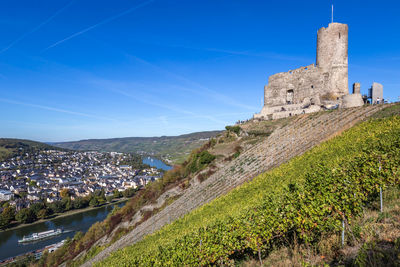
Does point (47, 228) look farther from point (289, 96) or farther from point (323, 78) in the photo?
point (323, 78)

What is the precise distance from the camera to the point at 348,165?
6.86 m

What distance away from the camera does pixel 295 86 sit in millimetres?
31203

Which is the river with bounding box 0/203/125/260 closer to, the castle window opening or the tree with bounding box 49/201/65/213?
the tree with bounding box 49/201/65/213

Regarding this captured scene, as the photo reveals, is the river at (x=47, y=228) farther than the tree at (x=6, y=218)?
No

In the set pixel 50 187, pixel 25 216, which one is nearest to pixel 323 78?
pixel 25 216

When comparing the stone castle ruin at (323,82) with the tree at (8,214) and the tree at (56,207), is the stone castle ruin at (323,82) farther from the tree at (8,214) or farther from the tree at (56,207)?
the tree at (56,207)

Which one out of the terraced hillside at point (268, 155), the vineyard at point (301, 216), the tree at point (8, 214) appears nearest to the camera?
the vineyard at point (301, 216)

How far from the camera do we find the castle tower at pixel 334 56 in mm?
25766

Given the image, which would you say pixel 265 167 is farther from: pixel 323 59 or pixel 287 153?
pixel 323 59

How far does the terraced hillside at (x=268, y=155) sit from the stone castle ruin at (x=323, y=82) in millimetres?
2542

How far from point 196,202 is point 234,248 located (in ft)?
49.5

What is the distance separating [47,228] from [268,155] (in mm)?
74235

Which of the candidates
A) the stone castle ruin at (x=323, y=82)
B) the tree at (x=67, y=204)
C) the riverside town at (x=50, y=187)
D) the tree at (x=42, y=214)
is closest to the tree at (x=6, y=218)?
the riverside town at (x=50, y=187)

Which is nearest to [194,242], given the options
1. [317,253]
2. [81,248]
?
[317,253]
